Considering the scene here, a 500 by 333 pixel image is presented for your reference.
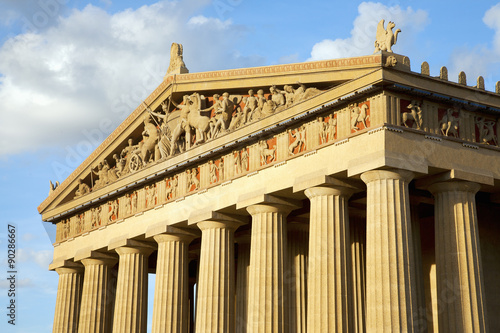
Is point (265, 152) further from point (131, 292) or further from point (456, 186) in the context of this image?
point (131, 292)

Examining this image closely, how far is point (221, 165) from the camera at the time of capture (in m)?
39.5

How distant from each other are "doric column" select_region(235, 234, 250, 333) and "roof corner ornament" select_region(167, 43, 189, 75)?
29.7 feet

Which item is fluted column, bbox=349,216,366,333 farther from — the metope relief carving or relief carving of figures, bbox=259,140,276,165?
the metope relief carving

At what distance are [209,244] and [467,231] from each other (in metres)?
12.5

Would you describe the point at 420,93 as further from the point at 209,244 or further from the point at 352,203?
the point at 209,244

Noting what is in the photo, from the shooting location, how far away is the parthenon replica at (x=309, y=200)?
31.5 meters

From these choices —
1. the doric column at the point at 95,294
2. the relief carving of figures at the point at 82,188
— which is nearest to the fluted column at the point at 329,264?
the doric column at the point at 95,294

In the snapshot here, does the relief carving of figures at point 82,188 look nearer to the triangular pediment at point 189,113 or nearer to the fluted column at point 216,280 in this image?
the triangular pediment at point 189,113

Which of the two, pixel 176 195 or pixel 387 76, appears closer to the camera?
pixel 387 76

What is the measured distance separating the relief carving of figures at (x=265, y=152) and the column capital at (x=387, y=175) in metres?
5.72

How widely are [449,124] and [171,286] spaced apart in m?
16.6

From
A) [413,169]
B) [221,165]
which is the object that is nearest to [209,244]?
[221,165]

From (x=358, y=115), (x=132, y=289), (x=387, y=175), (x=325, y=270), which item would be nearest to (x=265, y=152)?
(x=358, y=115)

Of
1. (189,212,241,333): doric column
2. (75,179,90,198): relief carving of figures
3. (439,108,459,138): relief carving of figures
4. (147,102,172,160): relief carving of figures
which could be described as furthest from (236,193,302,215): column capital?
(75,179,90,198): relief carving of figures
